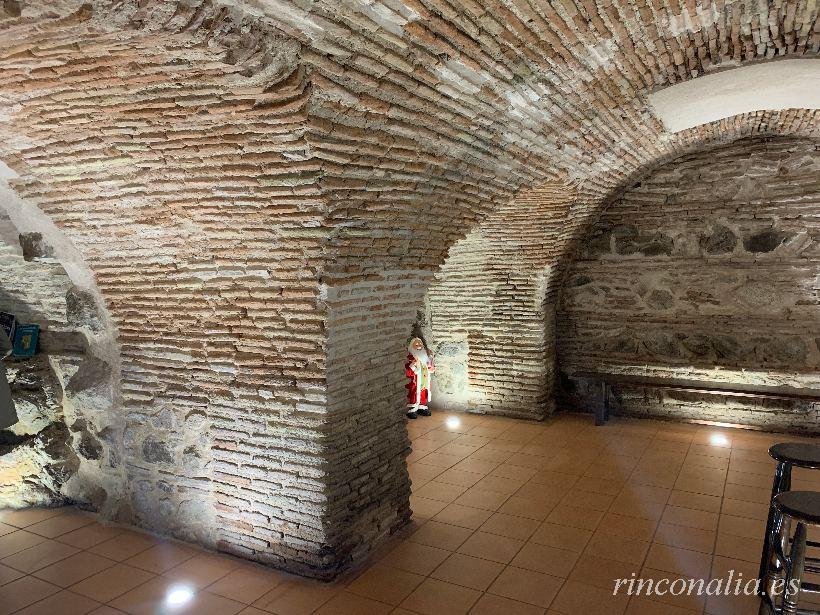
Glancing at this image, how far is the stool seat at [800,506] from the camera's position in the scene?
2.71m

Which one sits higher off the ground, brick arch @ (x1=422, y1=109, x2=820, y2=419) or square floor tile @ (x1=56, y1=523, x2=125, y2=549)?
brick arch @ (x1=422, y1=109, x2=820, y2=419)

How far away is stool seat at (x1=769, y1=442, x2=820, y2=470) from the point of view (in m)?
3.49

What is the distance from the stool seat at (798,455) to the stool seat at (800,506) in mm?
592

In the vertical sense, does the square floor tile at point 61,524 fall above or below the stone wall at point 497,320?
below

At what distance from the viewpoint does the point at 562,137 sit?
177 inches

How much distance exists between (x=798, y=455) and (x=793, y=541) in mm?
853

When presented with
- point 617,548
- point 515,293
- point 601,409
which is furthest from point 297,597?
point 601,409

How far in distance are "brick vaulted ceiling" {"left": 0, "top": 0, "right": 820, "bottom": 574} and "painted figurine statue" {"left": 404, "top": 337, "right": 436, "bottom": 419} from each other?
3.14 m

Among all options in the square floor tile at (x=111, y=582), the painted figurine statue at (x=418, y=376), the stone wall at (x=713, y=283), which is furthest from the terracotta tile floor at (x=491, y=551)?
the painted figurine statue at (x=418, y=376)

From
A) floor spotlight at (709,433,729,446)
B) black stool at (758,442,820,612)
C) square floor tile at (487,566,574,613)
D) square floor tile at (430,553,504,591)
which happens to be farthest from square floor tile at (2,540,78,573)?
floor spotlight at (709,433,729,446)

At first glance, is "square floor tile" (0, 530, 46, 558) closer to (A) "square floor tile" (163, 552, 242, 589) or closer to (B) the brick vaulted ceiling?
(B) the brick vaulted ceiling

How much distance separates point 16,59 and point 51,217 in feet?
5.95

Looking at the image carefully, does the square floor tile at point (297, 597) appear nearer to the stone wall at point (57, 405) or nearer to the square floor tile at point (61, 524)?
the stone wall at point (57, 405)

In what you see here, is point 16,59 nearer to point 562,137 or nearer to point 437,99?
point 437,99
